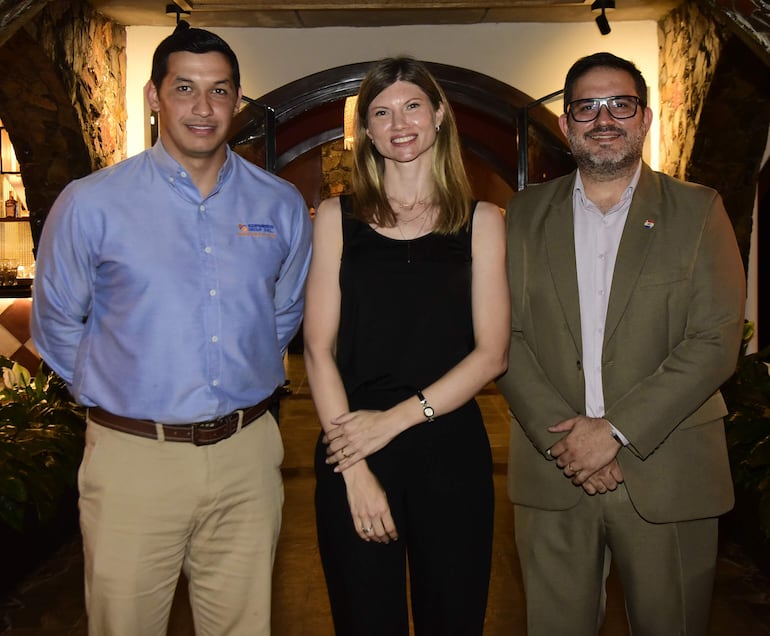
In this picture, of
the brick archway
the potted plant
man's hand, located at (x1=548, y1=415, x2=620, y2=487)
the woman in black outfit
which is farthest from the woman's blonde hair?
the brick archway

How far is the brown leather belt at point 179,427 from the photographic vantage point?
2125mm

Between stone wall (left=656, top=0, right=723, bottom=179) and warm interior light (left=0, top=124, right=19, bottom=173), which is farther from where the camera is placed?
warm interior light (left=0, top=124, right=19, bottom=173)

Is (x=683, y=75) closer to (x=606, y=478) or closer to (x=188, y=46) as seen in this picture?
(x=606, y=478)

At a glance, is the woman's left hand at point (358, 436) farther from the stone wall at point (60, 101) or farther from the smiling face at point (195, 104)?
the stone wall at point (60, 101)

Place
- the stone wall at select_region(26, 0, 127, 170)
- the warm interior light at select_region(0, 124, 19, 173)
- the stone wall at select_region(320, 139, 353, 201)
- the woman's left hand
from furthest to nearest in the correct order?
1. the stone wall at select_region(320, 139, 353, 201)
2. the warm interior light at select_region(0, 124, 19, 173)
3. the stone wall at select_region(26, 0, 127, 170)
4. the woman's left hand

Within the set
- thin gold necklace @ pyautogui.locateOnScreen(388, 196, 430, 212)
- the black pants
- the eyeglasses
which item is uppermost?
the eyeglasses

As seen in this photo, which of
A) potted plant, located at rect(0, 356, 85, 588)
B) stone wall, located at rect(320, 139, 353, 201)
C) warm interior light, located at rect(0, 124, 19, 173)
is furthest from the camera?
stone wall, located at rect(320, 139, 353, 201)

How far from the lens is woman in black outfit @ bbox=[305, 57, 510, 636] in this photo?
6.78 feet

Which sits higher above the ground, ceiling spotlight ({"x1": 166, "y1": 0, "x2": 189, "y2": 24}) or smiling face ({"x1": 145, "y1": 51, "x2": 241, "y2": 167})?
ceiling spotlight ({"x1": 166, "y1": 0, "x2": 189, "y2": 24})

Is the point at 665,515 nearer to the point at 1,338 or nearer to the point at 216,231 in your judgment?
the point at 216,231

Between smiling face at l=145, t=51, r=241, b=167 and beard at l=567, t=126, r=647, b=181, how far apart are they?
0.91 meters

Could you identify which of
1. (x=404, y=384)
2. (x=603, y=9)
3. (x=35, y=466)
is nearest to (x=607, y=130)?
(x=404, y=384)

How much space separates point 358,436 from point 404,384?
0.17 metres

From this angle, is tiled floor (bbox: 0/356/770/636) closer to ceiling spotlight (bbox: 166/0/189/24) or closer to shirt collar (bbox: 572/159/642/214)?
shirt collar (bbox: 572/159/642/214)
